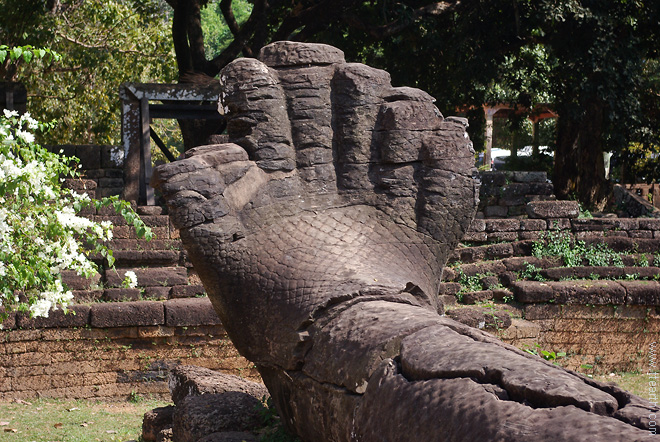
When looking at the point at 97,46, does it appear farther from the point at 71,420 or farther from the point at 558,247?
the point at 71,420

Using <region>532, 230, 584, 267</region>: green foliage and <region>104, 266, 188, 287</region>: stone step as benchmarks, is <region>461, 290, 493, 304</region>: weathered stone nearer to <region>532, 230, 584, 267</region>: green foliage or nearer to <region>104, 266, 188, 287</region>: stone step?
<region>532, 230, 584, 267</region>: green foliage

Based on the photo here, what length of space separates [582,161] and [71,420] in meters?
8.99

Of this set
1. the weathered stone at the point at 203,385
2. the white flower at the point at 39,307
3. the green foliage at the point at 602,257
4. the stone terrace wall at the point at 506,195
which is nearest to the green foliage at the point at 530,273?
the green foliage at the point at 602,257

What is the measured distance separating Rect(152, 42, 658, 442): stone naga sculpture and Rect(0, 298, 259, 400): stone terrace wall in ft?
14.1

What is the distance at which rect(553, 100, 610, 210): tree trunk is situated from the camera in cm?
1187

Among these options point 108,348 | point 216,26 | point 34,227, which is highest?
point 216,26

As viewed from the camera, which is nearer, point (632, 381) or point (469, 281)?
point (632, 381)

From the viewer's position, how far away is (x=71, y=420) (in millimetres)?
6152

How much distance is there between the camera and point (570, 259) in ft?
29.9

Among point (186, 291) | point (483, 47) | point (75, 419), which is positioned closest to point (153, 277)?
point (186, 291)

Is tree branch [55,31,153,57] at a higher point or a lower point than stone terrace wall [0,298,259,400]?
higher

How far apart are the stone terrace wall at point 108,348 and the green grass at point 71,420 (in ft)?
0.52

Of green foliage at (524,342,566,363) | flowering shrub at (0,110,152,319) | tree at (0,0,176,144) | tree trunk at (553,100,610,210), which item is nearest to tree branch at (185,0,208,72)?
tree at (0,0,176,144)

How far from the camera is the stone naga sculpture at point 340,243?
1.94 m
